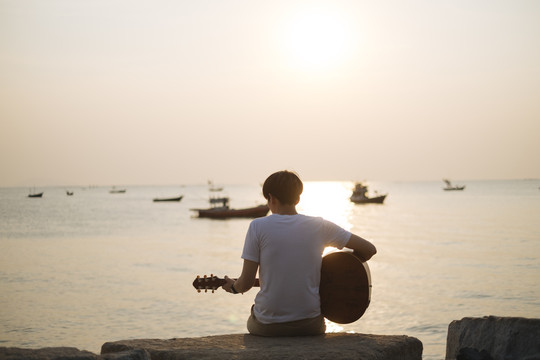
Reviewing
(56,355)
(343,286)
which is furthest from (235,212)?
(56,355)

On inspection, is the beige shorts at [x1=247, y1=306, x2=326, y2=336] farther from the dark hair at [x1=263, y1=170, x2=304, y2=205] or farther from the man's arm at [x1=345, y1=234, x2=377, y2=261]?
the dark hair at [x1=263, y1=170, x2=304, y2=205]

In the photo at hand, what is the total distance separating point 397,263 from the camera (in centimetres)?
3509

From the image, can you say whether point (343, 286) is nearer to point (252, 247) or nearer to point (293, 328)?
point (293, 328)

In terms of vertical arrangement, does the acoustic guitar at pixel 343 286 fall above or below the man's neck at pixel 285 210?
below

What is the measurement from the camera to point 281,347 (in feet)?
14.9

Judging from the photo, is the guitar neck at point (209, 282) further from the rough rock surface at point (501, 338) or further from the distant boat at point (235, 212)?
the distant boat at point (235, 212)

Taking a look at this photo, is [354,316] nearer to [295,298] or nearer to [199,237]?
[295,298]

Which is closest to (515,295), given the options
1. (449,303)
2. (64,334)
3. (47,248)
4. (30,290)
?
(449,303)

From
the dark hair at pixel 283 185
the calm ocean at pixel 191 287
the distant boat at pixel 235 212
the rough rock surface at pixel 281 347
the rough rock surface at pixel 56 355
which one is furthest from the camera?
the distant boat at pixel 235 212

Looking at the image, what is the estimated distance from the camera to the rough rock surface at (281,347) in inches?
173

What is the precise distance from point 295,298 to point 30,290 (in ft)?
79.2

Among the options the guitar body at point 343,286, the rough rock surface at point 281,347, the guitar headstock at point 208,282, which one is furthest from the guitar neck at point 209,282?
the guitar body at point 343,286

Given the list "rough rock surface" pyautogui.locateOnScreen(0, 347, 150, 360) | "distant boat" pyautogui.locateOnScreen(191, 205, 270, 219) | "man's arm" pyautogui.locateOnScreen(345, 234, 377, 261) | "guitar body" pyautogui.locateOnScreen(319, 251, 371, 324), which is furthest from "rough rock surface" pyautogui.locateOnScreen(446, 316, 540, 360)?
"distant boat" pyautogui.locateOnScreen(191, 205, 270, 219)

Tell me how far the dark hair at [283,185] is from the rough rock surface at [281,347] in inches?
40.6
